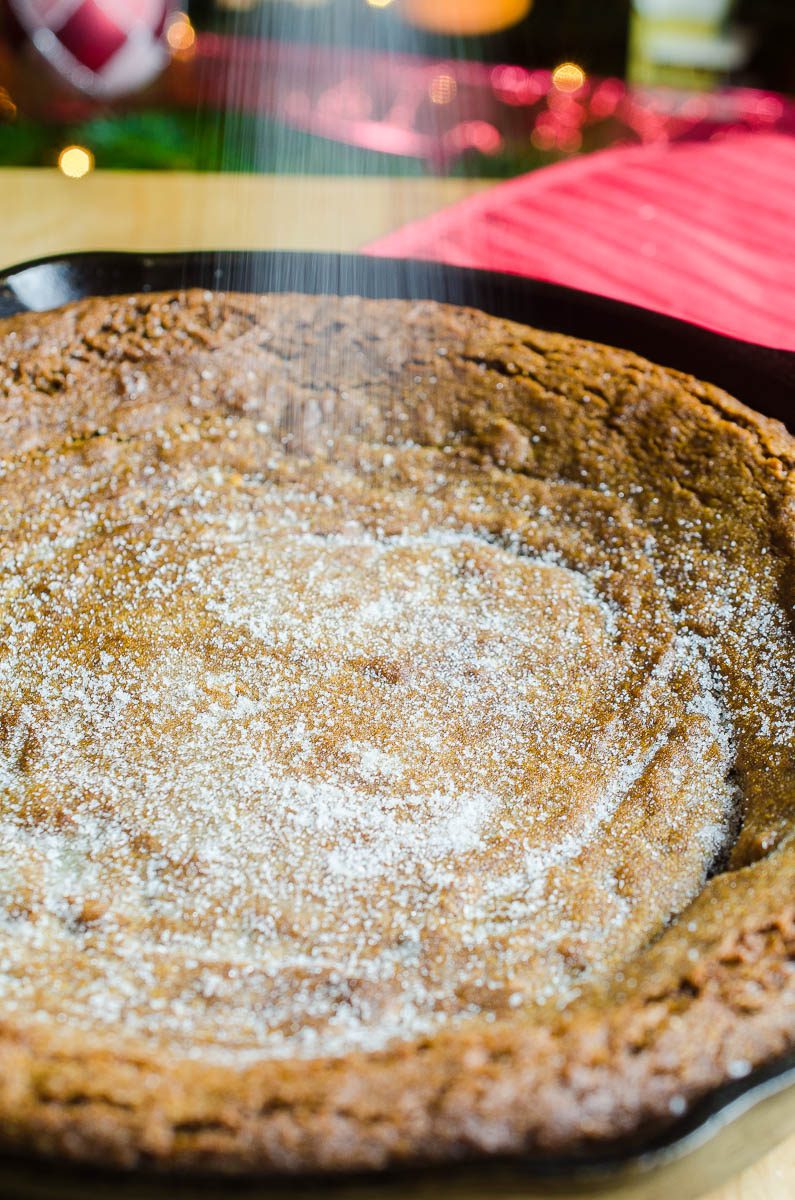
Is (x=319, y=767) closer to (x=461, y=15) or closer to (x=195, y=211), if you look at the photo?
(x=195, y=211)

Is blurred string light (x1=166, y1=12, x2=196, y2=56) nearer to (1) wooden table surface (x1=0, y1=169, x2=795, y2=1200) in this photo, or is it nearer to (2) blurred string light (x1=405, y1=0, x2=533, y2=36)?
(2) blurred string light (x1=405, y1=0, x2=533, y2=36)

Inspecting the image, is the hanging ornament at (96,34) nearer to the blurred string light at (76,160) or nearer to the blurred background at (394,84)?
the blurred background at (394,84)

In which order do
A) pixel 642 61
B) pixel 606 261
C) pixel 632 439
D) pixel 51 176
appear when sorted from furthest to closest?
pixel 642 61 → pixel 51 176 → pixel 606 261 → pixel 632 439

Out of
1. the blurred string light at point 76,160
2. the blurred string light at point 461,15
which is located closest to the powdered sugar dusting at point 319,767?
the blurred string light at point 76,160

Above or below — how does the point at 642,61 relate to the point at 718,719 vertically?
above

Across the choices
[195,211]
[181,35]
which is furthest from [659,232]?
[181,35]

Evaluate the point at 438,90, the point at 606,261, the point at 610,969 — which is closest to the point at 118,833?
the point at 610,969

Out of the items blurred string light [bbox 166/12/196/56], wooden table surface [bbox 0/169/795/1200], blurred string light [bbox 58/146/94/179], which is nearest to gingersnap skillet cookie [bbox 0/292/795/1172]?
wooden table surface [bbox 0/169/795/1200]

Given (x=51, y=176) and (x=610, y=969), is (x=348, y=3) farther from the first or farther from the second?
(x=610, y=969)
